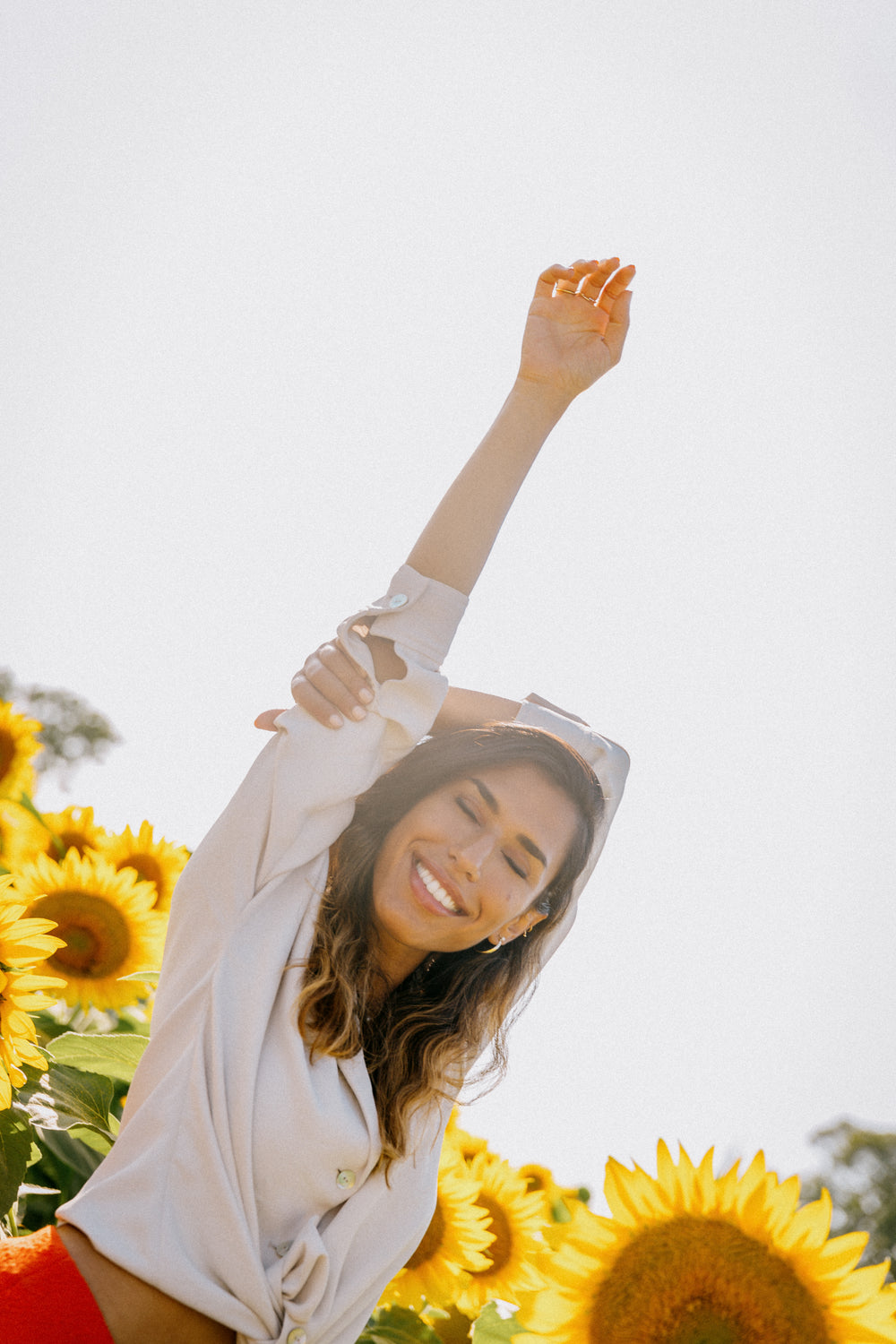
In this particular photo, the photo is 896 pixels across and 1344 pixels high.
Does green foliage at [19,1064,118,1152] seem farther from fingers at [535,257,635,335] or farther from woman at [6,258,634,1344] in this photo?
fingers at [535,257,635,335]

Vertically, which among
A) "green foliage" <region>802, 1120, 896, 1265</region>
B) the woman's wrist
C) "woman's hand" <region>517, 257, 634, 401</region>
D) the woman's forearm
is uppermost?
"woman's hand" <region>517, 257, 634, 401</region>

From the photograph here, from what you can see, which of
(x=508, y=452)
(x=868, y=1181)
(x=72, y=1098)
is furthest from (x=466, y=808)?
(x=868, y=1181)

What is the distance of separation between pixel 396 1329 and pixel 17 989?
4.46 feet

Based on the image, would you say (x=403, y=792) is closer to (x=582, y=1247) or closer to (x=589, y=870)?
(x=589, y=870)

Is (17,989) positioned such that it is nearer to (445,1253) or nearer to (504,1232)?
(445,1253)

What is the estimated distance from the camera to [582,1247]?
151cm

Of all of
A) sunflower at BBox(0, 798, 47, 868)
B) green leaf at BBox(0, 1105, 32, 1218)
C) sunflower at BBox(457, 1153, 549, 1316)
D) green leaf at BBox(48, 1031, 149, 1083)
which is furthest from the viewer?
sunflower at BBox(0, 798, 47, 868)

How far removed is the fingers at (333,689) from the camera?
2.17m

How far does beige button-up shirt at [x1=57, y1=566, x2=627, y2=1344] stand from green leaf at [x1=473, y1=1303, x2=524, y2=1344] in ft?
0.87

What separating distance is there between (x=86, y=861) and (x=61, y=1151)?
103cm

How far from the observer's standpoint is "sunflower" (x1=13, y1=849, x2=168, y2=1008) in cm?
324

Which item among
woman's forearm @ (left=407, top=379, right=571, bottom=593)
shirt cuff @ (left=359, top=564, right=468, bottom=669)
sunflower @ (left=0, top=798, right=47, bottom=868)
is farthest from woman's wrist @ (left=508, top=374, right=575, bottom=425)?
sunflower @ (left=0, top=798, right=47, bottom=868)

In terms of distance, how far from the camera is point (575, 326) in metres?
2.53

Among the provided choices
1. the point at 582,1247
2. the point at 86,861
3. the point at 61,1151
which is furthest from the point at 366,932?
the point at 86,861
